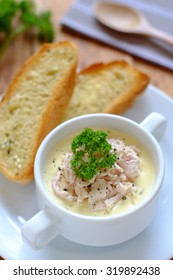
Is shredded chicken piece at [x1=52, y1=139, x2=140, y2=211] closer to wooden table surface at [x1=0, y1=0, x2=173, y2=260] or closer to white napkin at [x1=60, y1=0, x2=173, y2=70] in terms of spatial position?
wooden table surface at [x1=0, y1=0, x2=173, y2=260]

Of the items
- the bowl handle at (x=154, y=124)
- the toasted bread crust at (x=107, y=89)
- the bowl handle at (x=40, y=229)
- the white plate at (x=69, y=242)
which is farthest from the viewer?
the toasted bread crust at (x=107, y=89)

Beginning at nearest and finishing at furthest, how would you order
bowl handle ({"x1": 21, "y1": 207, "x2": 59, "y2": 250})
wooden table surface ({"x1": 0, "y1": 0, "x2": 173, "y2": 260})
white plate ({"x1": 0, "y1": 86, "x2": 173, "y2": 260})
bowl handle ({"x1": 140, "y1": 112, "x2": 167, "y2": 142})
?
1. bowl handle ({"x1": 21, "y1": 207, "x2": 59, "y2": 250})
2. white plate ({"x1": 0, "y1": 86, "x2": 173, "y2": 260})
3. bowl handle ({"x1": 140, "y1": 112, "x2": 167, "y2": 142})
4. wooden table surface ({"x1": 0, "y1": 0, "x2": 173, "y2": 260})

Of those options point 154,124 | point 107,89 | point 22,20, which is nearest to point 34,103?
point 107,89

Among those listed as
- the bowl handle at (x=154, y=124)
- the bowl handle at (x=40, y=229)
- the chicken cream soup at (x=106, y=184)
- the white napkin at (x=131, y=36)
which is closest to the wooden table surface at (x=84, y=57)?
the white napkin at (x=131, y=36)

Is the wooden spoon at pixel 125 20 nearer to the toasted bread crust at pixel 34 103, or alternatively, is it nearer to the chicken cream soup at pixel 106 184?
the toasted bread crust at pixel 34 103

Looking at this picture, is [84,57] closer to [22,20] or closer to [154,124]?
[22,20]

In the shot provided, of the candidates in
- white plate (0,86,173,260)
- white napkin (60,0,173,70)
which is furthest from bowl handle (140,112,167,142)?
white napkin (60,0,173,70)
